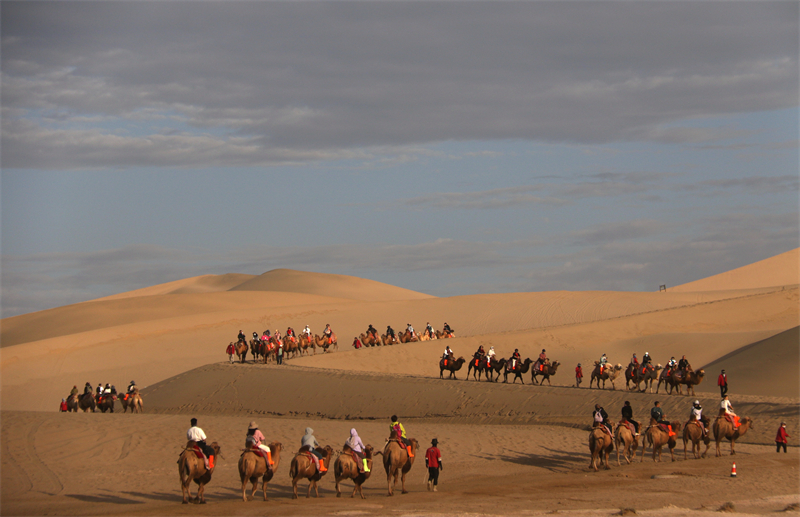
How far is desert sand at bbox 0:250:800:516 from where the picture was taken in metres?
17.0

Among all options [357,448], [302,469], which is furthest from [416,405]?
[302,469]

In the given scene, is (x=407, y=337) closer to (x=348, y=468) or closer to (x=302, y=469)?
(x=348, y=468)

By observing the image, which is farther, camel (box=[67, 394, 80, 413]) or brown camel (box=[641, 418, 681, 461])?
camel (box=[67, 394, 80, 413])

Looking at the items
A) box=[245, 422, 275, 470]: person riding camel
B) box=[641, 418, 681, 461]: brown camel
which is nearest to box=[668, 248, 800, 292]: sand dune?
box=[641, 418, 681, 461]: brown camel

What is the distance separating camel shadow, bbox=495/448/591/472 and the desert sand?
0.29ft

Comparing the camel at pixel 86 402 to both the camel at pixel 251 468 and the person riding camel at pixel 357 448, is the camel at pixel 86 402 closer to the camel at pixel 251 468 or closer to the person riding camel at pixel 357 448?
the camel at pixel 251 468

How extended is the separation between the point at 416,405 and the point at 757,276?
98049 mm

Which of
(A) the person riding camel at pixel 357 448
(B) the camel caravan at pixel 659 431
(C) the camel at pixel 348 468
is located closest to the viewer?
(C) the camel at pixel 348 468

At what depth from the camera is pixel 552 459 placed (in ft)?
72.1

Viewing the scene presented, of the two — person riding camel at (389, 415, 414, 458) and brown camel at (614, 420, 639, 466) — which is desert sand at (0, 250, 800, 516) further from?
person riding camel at (389, 415, 414, 458)

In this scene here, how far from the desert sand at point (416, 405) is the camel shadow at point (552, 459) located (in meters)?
0.09

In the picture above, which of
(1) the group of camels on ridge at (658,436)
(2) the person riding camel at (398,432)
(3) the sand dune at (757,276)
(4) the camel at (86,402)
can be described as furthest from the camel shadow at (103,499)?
(3) the sand dune at (757,276)

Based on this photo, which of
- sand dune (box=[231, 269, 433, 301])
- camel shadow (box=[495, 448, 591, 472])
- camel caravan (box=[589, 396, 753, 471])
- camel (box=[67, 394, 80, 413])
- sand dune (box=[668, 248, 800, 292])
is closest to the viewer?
camel caravan (box=[589, 396, 753, 471])

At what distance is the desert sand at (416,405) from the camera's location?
1702cm
